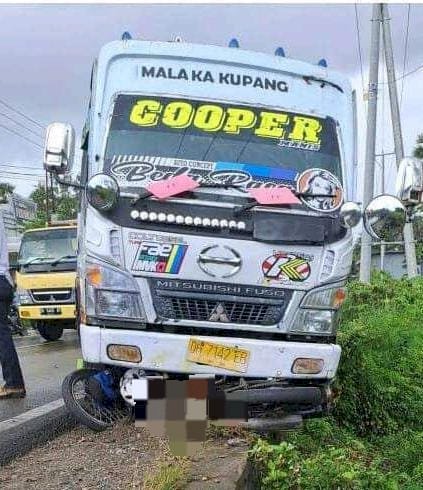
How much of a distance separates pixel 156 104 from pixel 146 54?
0.39 metres

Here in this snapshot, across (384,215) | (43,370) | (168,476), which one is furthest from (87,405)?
(43,370)

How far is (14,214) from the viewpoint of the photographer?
3000cm

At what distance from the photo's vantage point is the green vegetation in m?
4.03

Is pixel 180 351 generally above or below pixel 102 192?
below

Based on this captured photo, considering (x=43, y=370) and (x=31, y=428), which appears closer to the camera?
(x=31, y=428)

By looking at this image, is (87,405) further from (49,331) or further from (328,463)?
(49,331)

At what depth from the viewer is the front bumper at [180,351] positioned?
4176 mm

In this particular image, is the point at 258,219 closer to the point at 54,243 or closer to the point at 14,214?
the point at 54,243

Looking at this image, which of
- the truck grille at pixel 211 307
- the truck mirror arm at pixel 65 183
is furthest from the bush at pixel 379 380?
the truck mirror arm at pixel 65 183

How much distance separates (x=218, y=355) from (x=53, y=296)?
857 centimetres

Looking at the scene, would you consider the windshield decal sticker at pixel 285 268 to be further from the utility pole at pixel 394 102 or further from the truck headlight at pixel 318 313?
the utility pole at pixel 394 102

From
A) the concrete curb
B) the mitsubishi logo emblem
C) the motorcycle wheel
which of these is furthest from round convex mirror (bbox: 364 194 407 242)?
the concrete curb

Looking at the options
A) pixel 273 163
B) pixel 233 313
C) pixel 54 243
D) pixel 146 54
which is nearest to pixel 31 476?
pixel 233 313

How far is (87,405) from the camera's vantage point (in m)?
4.81
